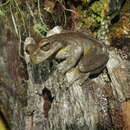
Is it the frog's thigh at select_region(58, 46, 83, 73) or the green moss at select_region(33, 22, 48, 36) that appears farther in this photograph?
the green moss at select_region(33, 22, 48, 36)

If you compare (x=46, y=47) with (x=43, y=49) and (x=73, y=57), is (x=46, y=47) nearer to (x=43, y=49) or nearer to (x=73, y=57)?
(x=43, y=49)

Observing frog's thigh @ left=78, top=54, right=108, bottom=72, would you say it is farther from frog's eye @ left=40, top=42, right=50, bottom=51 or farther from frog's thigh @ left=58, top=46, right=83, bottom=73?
frog's eye @ left=40, top=42, right=50, bottom=51

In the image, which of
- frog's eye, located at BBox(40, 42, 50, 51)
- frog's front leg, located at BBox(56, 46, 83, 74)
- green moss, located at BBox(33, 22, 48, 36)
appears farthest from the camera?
green moss, located at BBox(33, 22, 48, 36)

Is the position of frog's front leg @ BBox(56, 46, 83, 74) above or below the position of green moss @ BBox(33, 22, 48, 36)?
above

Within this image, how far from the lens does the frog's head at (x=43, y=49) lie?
399 cm

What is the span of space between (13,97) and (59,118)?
3.63 feet

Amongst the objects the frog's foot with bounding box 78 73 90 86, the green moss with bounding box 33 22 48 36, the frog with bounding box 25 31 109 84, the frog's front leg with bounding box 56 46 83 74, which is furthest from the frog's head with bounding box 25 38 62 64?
the green moss with bounding box 33 22 48 36

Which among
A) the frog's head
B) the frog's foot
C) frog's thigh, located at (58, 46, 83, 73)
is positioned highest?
the frog's head

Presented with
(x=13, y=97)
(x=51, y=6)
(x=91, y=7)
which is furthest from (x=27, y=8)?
(x=13, y=97)

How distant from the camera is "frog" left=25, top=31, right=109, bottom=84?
4.06 m

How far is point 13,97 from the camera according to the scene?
210 inches

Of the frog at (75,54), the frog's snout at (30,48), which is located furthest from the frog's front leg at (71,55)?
the frog's snout at (30,48)

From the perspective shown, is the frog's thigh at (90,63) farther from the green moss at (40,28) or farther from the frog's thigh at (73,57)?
the green moss at (40,28)

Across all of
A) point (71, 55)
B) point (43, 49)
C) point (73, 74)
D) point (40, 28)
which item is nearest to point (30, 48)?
point (43, 49)
